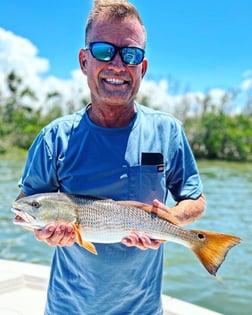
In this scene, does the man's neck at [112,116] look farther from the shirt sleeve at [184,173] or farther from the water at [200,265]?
the water at [200,265]

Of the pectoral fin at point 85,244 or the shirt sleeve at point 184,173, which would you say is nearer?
the pectoral fin at point 85,244

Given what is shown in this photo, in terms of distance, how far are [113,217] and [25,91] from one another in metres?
44.5

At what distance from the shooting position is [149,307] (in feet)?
6.48

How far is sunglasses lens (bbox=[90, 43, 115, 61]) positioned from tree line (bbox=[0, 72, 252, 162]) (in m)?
39.3

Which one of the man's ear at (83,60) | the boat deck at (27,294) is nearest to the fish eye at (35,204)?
the man's ear at (83,60)

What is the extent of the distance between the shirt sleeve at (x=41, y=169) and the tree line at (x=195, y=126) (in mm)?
39176

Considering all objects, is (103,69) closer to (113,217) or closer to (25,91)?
(113,217)

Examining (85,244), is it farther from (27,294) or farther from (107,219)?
(27,294)

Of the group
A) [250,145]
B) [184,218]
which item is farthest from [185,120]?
[184,218]

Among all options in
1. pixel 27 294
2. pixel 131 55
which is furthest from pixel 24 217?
pixel 27 294

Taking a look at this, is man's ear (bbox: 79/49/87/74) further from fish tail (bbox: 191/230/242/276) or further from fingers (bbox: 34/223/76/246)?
fish tail (bbox: 191/230/242/276)

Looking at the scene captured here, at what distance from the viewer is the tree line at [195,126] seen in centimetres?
4247

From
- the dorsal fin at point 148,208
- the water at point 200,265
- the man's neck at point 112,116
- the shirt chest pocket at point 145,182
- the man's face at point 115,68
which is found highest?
the man's face at point 115,68

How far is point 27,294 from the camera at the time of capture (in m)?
3.83
